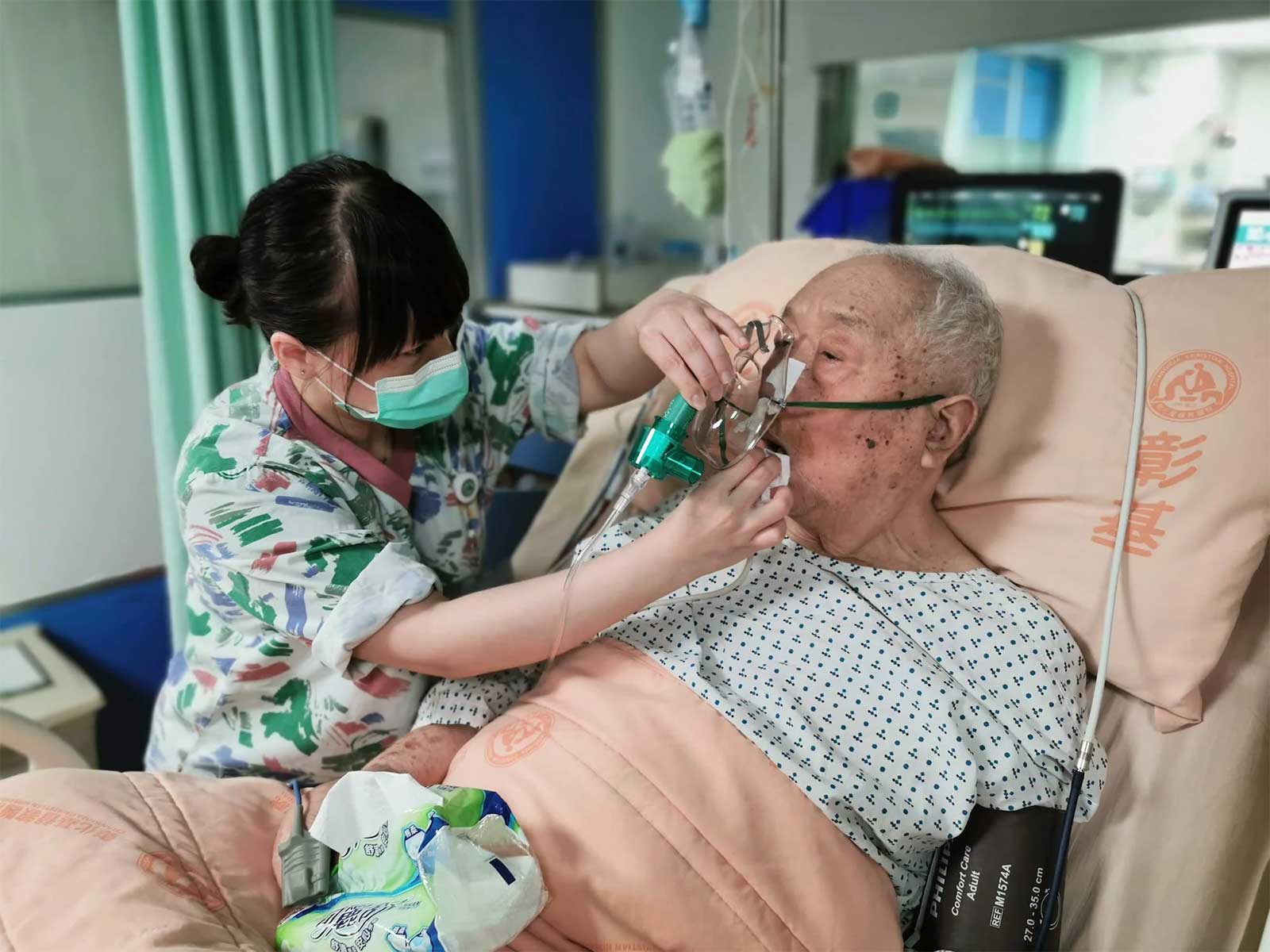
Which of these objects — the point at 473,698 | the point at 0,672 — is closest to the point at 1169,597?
the point at 473,698

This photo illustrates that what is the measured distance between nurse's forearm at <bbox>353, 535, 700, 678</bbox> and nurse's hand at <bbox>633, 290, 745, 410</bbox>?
0.21 meters

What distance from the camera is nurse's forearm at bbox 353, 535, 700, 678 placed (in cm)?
107

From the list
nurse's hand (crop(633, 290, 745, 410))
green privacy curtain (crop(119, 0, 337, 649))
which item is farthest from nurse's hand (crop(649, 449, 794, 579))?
green privacy curtain (crop(119, 0, 337, 649))

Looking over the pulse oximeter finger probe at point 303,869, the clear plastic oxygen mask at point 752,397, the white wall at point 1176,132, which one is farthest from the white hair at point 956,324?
the white wall at point 1176,132

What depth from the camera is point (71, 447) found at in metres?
2.06

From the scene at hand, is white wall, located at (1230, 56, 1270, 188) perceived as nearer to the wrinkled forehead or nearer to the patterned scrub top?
the wrinkled forehead

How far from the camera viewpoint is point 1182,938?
1.11m

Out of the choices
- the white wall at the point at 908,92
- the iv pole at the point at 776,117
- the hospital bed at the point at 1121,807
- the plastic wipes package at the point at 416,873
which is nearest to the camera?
the plastic wipes package at the point at 416,873

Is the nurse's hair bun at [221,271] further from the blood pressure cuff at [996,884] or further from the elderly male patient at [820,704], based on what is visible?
the blood pressure cuff at [996,884]

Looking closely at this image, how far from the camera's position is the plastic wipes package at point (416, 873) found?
87 centimetres

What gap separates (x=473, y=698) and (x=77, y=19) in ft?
5.84

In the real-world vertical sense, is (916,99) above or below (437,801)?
above

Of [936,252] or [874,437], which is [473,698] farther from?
[936,252]

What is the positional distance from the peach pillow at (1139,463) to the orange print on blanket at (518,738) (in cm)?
67
